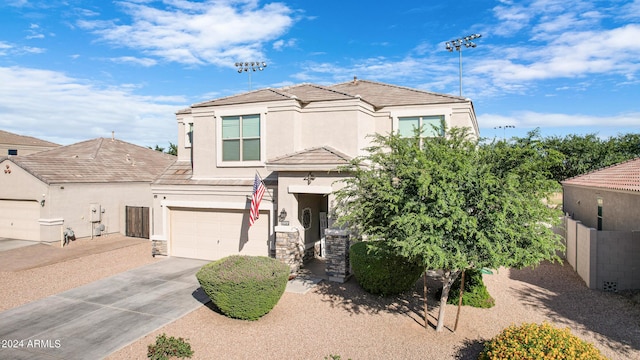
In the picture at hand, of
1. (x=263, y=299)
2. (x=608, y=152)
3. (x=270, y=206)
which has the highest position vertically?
(x=608, y=152)

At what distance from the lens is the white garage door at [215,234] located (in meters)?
14.5

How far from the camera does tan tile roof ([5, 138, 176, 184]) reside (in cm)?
2030

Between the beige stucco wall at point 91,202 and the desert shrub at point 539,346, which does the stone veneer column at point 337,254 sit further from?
the beige stucco wall at point 91,202

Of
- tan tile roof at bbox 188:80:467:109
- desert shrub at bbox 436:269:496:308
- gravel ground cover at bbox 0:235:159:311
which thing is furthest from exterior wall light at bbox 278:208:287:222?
gravel ground cover at bbox 0:235:159:311

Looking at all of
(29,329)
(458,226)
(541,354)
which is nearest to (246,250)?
(29,329)

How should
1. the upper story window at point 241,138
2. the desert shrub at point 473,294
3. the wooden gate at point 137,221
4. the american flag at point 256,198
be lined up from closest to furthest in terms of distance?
the desert shrub at point 473,294 < the american flag at point 256,198 < the upper story window at point 241,138 < the wooden gate at point 137,221

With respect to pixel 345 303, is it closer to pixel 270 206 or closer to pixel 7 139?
pixel 270 206

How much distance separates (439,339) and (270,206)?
25.0 ft

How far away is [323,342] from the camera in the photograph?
8.20 m

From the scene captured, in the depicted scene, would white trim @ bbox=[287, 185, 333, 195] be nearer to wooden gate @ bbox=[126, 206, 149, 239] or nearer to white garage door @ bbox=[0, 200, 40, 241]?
wooden gate @ bbox=[126, 206, 149, 239]

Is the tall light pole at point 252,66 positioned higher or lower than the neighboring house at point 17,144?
higher

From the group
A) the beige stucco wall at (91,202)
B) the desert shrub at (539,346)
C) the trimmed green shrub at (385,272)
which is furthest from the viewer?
the beige stucco wall at (91,202)

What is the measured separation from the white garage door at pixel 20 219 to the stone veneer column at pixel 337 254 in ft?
54.0

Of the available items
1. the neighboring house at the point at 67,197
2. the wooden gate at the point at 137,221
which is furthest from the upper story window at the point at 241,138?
the neighboring house at the point at 67,197
